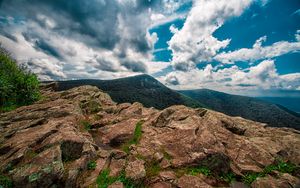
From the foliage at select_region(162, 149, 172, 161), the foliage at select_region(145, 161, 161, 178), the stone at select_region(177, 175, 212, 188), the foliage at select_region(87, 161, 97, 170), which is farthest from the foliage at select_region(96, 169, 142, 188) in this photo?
the foliage at select_region(162, 149, 172, 161)

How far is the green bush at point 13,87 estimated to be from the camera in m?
44.3

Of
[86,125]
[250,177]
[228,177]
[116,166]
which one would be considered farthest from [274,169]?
[86,125]

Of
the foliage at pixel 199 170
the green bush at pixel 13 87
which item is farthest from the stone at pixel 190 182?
the green bush at pixel 13 87

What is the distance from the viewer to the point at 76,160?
17.5 m

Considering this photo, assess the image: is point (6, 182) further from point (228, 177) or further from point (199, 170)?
point (228, 177)

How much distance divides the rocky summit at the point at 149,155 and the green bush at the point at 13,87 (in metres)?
19.6

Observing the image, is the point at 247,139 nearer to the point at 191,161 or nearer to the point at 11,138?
the point at 191,161

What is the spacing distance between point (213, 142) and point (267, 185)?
265 inches

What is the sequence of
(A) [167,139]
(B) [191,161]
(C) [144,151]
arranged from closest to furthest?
(B) [191,161], (C) [144,151], (A) [167,139]

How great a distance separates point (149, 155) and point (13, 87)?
4838 centimetres

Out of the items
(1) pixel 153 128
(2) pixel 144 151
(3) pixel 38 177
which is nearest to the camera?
(3) pixel 38 177

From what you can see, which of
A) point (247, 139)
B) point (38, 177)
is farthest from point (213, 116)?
point (38, 177)

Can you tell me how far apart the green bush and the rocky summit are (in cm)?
1961

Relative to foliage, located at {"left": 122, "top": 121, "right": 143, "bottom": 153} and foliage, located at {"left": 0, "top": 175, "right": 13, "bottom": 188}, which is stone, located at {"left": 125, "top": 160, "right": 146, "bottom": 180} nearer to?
foliage, located at {"left": 122, "top": 121, "right": 143, "bottom": 153}
